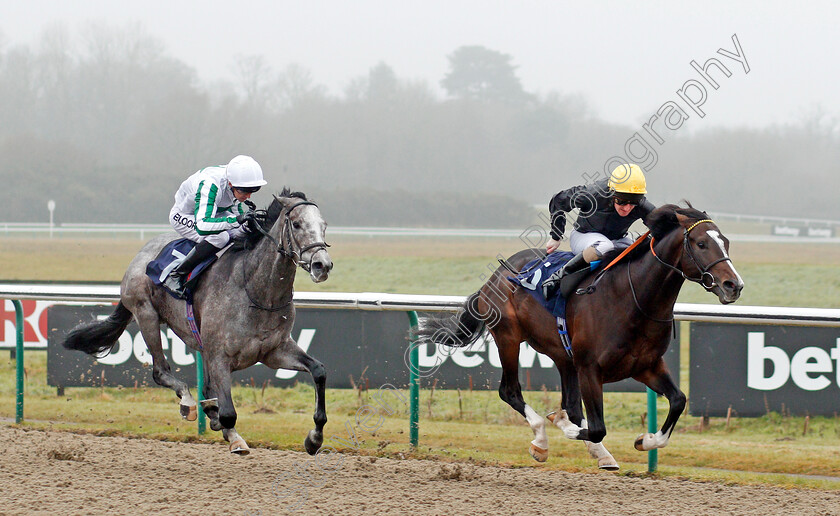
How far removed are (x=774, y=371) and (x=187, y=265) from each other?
4.11 meters

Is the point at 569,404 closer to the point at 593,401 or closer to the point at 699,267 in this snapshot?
the point at 593,401

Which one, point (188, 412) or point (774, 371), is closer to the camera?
point (188, 412)

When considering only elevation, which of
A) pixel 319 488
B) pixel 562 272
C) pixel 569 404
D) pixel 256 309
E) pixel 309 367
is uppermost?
pixel 562 272

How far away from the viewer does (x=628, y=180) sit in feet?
16.8

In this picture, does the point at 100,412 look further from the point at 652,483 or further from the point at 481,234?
the point at 481,234

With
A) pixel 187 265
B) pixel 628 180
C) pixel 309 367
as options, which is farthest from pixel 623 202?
pixel 187 265

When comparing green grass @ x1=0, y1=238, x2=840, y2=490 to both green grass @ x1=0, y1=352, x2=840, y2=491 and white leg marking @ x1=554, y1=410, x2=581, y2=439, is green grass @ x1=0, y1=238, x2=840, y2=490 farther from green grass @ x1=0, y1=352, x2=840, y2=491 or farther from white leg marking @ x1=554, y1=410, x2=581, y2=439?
white leg marking @ x1=554, y1=410, x2=581, y2=439

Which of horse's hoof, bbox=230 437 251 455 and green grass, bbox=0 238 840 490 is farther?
green grass, bbox=0 238 840 490

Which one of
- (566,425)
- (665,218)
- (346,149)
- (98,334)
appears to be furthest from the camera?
(346,149)

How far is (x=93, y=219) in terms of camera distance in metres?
31.8

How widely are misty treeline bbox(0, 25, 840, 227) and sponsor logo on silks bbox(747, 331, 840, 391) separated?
23.7m

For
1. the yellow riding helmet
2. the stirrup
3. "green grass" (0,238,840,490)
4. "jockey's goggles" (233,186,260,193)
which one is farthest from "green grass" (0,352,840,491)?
A: "jockey's goggles" (233,186,260,193)

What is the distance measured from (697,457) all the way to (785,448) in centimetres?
66

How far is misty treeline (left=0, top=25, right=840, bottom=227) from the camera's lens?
3181 centimetres
